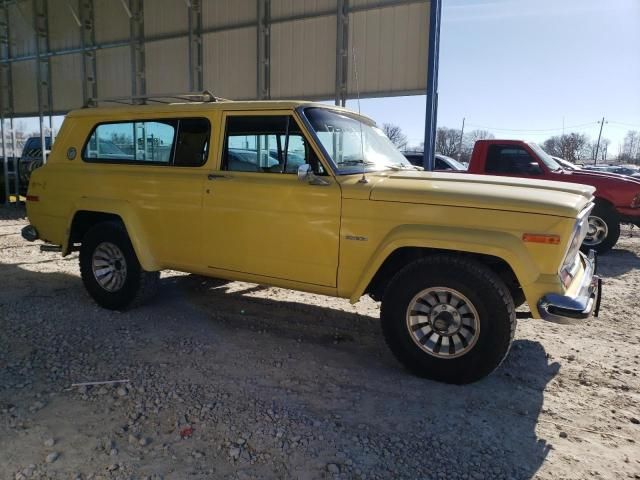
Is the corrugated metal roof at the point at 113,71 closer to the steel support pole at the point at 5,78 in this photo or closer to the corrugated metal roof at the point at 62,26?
the corrugated metal roof at the point at 62,26

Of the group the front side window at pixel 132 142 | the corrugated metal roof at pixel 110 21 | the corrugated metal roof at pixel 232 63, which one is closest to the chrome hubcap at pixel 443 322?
the front side window at pixel 132 142

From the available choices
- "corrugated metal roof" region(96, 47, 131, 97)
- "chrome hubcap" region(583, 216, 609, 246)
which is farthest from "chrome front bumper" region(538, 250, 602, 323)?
"corrugated metal roof" region(96, 47, 131, 97)

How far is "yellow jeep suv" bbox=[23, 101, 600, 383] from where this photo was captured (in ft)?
11.2

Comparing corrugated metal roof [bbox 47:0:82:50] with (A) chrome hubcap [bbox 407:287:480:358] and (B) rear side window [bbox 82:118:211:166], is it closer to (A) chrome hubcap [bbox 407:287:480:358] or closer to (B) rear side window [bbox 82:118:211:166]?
(B) rear side window [bbox 82:118:211:166]

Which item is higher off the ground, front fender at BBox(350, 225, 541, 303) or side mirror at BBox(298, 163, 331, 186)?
side mirror at BBox(298, 163, 331, 186)

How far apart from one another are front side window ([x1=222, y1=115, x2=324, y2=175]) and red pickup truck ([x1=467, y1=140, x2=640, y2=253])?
6.15m

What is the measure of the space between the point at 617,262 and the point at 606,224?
0.88 meters

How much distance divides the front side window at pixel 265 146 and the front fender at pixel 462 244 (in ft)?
2.72

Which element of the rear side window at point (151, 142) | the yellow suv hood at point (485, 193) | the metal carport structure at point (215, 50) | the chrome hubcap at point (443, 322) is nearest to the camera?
the yellow suv hood at point (485, 193)

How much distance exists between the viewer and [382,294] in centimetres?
408

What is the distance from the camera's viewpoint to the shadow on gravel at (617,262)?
24.8ft

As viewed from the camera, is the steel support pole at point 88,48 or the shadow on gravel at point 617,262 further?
the steel support pole at point 88,48

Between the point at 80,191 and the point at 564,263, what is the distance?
4.60 metres

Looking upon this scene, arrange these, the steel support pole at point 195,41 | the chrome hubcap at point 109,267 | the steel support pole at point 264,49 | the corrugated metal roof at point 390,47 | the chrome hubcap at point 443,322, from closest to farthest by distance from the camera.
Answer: the chrome hubcap at point 443,322 → the chrome hubcap at point 109,267 → the corrugated metal roof at point 390,47 → the steel support pole at point 264,49 → the steel support pole at point 195,41
